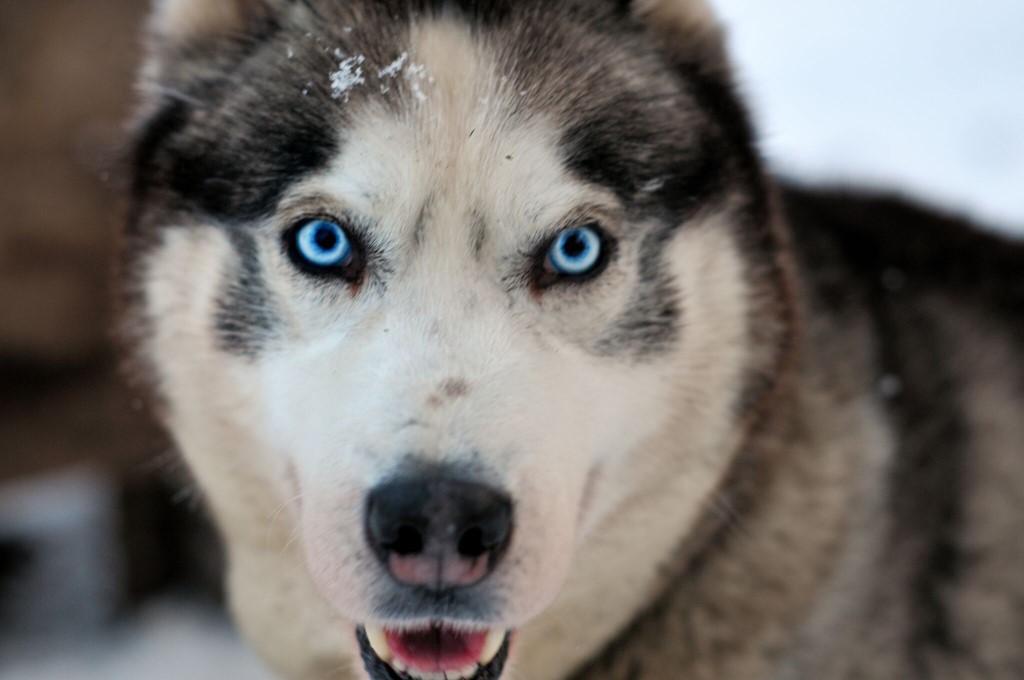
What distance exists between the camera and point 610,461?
6.13 feet

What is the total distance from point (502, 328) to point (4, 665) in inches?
106

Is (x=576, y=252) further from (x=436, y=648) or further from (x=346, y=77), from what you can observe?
(x=436, y=648)

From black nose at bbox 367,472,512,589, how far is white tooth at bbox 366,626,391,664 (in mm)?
204

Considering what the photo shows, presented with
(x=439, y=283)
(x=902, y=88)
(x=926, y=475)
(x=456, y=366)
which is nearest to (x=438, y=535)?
(x=456, y=366)

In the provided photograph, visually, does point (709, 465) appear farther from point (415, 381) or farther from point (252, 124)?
point (252, 124)

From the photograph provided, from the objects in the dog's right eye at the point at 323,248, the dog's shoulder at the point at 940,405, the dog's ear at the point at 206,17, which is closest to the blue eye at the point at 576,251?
the dog's right eye at the point at 323,248

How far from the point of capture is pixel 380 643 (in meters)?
1.69

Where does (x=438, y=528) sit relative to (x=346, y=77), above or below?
below

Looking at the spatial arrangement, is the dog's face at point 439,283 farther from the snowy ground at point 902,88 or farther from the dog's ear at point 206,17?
the snowy ground at point 902,88

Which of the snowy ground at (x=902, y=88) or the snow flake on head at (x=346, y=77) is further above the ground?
the snow flake on head at (x=346, y=77)

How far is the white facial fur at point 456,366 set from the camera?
1560 mm

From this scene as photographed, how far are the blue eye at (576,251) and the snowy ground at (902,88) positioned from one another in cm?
261

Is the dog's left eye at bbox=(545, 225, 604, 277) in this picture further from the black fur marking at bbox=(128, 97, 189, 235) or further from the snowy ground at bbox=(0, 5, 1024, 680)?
the snowy ground at bbox=(0, 5, 1024, 680)

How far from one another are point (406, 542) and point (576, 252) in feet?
1.97
